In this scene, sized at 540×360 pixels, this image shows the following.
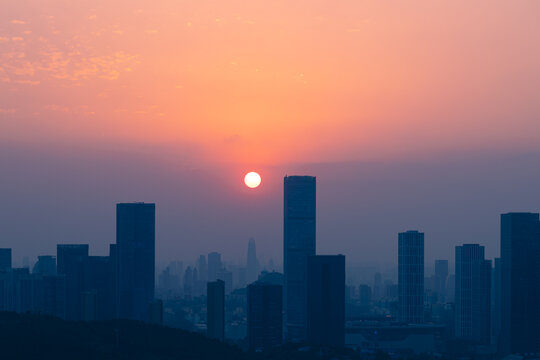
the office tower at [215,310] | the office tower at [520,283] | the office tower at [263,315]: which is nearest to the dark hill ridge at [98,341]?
the office tower at [215,310]

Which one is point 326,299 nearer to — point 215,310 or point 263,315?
point 263,315

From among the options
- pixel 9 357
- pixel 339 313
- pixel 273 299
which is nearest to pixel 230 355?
pixel 9 357

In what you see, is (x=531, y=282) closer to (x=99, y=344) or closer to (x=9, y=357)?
(x=99, y=344)


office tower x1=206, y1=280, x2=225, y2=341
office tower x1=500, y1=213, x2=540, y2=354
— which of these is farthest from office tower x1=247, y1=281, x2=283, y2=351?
office tower x1=500, y1=213, x2=540, y2=354

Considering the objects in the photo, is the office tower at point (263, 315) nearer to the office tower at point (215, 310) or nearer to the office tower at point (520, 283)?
the office tower at point (215, 310)

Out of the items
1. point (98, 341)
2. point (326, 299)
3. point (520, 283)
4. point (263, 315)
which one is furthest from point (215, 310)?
point (520, 283)

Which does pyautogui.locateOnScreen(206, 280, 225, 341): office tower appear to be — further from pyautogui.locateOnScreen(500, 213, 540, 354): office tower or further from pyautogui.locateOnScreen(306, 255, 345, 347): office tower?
pyautogui.locateOnScreen(500, 213, 540, 354): office tower
